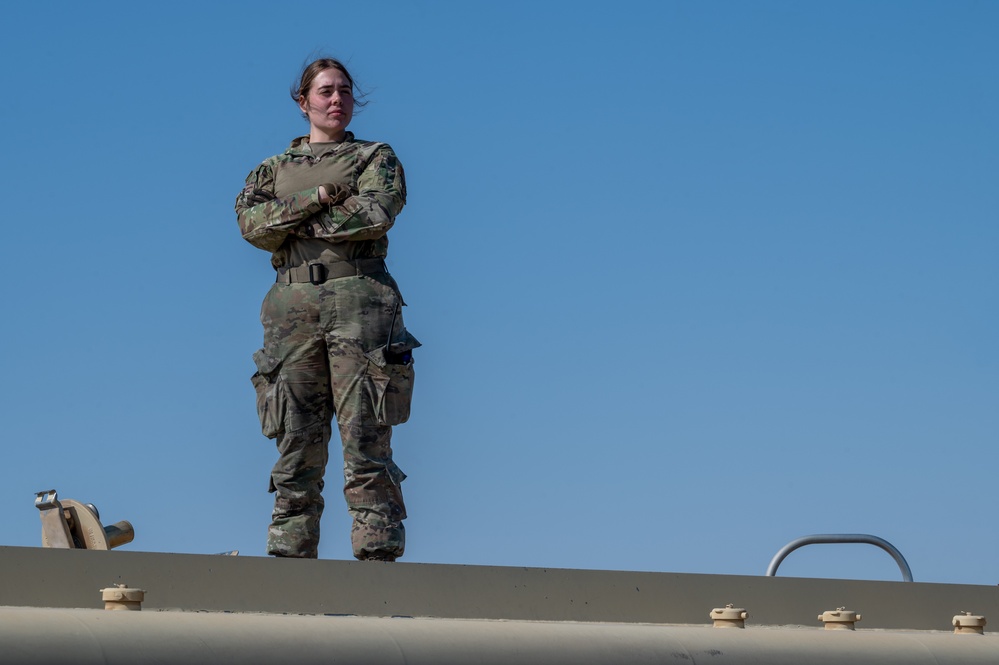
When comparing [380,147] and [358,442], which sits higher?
[380,147]

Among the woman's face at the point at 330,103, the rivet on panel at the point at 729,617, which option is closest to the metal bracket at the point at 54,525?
the woman's face at the point at 330,103

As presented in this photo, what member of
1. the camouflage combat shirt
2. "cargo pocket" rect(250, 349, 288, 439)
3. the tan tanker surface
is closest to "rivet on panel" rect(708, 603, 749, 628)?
the tan tanker surface

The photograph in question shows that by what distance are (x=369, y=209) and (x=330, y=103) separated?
2.12ft

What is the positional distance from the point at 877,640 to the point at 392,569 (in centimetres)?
197

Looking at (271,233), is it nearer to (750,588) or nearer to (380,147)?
(380,147)

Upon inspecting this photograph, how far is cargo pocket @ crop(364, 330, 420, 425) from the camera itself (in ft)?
22.3

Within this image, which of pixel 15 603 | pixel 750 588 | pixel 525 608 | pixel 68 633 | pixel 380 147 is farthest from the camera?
pixel 380 147

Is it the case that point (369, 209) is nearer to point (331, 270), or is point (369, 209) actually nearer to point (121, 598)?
point (331, 270)

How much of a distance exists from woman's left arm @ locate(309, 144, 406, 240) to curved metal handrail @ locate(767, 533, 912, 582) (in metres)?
2.52

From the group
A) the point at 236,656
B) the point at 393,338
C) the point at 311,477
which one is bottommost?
the point at 236,656

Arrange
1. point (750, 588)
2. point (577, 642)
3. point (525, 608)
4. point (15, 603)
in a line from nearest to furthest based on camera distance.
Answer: point (15, 603) < point (577, 642) < point (525, 608) < point (750, 588)

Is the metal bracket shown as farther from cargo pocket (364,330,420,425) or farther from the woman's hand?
the woman's hand

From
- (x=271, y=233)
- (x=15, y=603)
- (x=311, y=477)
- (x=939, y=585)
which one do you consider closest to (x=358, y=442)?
(x=311, y=477)

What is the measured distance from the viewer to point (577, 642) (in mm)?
5508
